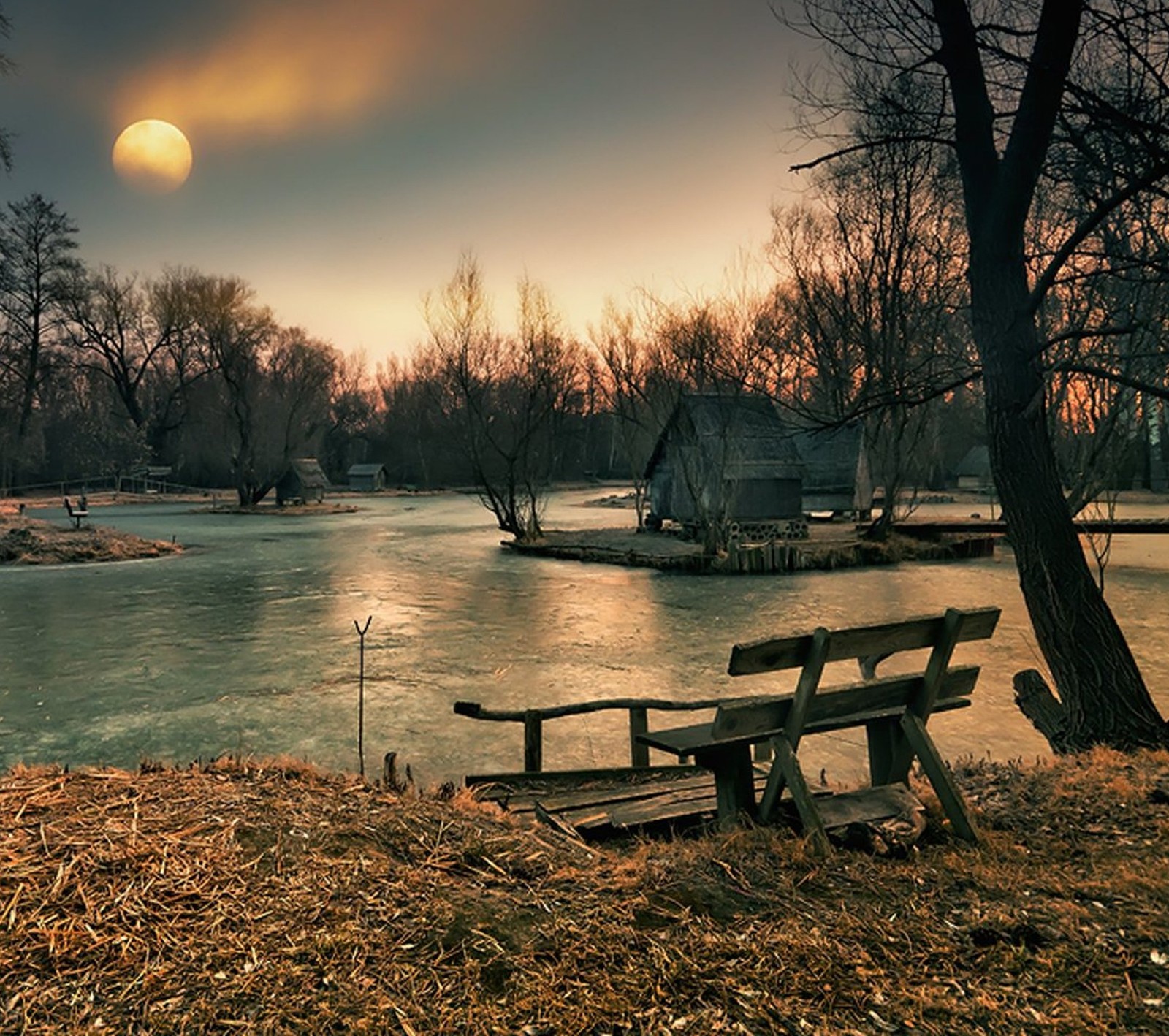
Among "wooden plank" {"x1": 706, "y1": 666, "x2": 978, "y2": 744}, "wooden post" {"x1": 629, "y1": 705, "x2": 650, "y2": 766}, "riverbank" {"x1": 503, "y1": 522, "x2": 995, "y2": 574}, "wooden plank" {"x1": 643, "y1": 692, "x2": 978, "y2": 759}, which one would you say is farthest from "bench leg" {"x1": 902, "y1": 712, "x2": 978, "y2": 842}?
"riverbank" {"x1": 503, "y1": 522, "x2": 995, "y2": 574}

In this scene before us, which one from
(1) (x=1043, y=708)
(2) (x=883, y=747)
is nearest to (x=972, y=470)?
(1) (x=1043, y=708)

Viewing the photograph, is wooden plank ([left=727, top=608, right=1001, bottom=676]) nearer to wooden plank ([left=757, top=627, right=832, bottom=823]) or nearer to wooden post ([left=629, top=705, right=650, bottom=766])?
wooden plank ([left=757, top=627, right=832, bottom=823])

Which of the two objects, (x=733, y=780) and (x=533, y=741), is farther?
(x=533, y=741)

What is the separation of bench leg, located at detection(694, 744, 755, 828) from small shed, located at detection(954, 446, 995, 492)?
6663cm

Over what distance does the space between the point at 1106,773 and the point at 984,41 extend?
16.9ft

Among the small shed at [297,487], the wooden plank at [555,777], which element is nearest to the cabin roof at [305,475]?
the small shed at [297,487]

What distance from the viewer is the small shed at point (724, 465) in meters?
24.5

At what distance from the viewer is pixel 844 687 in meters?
4.37

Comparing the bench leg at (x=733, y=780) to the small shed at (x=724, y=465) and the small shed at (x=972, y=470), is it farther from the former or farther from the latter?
the small shed at (x=972, y=470)

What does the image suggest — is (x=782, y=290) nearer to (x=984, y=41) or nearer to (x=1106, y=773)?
(x=984, y=41)

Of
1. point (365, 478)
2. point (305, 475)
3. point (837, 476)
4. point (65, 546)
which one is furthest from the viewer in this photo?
point (365, 478)

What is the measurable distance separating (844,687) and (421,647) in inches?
353

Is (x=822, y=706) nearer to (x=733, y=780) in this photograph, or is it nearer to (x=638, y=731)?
(x=733, y=780)

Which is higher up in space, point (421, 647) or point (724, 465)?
point (724, 465)
